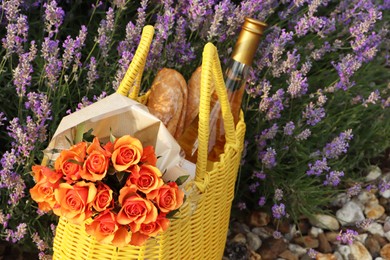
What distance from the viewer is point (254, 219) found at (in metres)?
2.52

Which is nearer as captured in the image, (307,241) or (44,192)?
(44,192)

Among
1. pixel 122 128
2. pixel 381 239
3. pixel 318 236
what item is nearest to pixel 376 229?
pixel 381 239

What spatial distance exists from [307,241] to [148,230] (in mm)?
1341

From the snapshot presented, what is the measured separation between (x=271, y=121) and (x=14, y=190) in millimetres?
1085

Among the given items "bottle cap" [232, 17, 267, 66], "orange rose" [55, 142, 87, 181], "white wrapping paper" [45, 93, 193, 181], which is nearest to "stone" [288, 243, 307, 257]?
"bottle cap" [232, 17, 267, 66]

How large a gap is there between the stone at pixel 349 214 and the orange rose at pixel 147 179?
4.99 ft

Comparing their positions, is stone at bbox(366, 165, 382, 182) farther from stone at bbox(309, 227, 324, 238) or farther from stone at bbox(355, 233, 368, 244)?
Answer: stone at bbox(309, 227, 324, 238)

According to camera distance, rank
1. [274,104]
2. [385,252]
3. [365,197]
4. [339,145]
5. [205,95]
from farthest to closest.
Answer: [365,197] → [385,252] → [339,145] → [274,104] → [205,95]

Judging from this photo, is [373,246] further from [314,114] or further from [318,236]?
[314,114]

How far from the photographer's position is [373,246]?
8.27ft

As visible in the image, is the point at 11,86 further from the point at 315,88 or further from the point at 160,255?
the point at 315,88

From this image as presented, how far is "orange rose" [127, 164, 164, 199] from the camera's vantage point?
51.0 inches

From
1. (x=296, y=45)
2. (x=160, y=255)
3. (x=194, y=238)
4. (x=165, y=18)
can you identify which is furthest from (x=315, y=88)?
(x=160, y=255)

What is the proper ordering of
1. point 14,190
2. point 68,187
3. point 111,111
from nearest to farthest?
point 68,187
point 111,111
point 14,190
